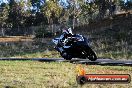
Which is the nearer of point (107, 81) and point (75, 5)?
point (107, 81)

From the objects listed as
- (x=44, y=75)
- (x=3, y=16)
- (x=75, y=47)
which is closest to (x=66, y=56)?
(x=75, y=47)

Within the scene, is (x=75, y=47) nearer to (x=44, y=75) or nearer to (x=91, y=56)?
(x=91, y=56)

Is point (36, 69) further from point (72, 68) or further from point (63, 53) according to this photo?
point (63, 53)

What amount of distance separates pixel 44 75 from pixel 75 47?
1051 inches

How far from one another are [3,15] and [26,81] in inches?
4543

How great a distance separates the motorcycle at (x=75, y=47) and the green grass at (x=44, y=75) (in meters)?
16.3

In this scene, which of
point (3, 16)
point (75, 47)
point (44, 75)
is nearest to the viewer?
point (75, 47)

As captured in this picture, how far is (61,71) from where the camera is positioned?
35469mm

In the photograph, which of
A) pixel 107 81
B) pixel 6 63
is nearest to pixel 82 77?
pixel 107 81

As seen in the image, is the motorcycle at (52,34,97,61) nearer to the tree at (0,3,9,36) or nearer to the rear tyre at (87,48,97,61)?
the rear tyre at (87,48,97,61)

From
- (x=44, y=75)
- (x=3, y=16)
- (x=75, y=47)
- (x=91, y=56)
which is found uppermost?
(x=75, y=47)

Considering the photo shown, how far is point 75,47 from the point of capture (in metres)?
6.77

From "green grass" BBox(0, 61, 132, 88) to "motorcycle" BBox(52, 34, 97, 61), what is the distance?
1627 cm

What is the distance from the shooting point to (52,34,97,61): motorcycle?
665cm
